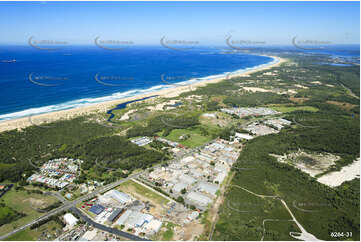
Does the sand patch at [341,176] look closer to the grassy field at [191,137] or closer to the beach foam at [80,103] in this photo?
the grassy field at [191,137]

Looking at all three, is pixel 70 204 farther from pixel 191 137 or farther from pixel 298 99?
pixel 298 99

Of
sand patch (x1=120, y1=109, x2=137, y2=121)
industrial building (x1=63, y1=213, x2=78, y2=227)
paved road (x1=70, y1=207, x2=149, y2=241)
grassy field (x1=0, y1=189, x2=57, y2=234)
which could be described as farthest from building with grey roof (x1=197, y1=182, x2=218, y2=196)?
sand patch (x1=120, y1=109, x2=137, y2=121)

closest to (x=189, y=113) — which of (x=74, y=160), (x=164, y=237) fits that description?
(x=74, y=160)

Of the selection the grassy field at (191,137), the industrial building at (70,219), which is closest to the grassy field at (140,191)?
the industrial building at (70,219)

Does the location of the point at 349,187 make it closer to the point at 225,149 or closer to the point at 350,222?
the point at 350,222

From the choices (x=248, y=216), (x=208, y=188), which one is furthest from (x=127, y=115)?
(x=248, y=216)

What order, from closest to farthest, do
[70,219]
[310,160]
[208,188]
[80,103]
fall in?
1. [70,219]
2. [208,188]
3. [310,160]
4. [80,103]
